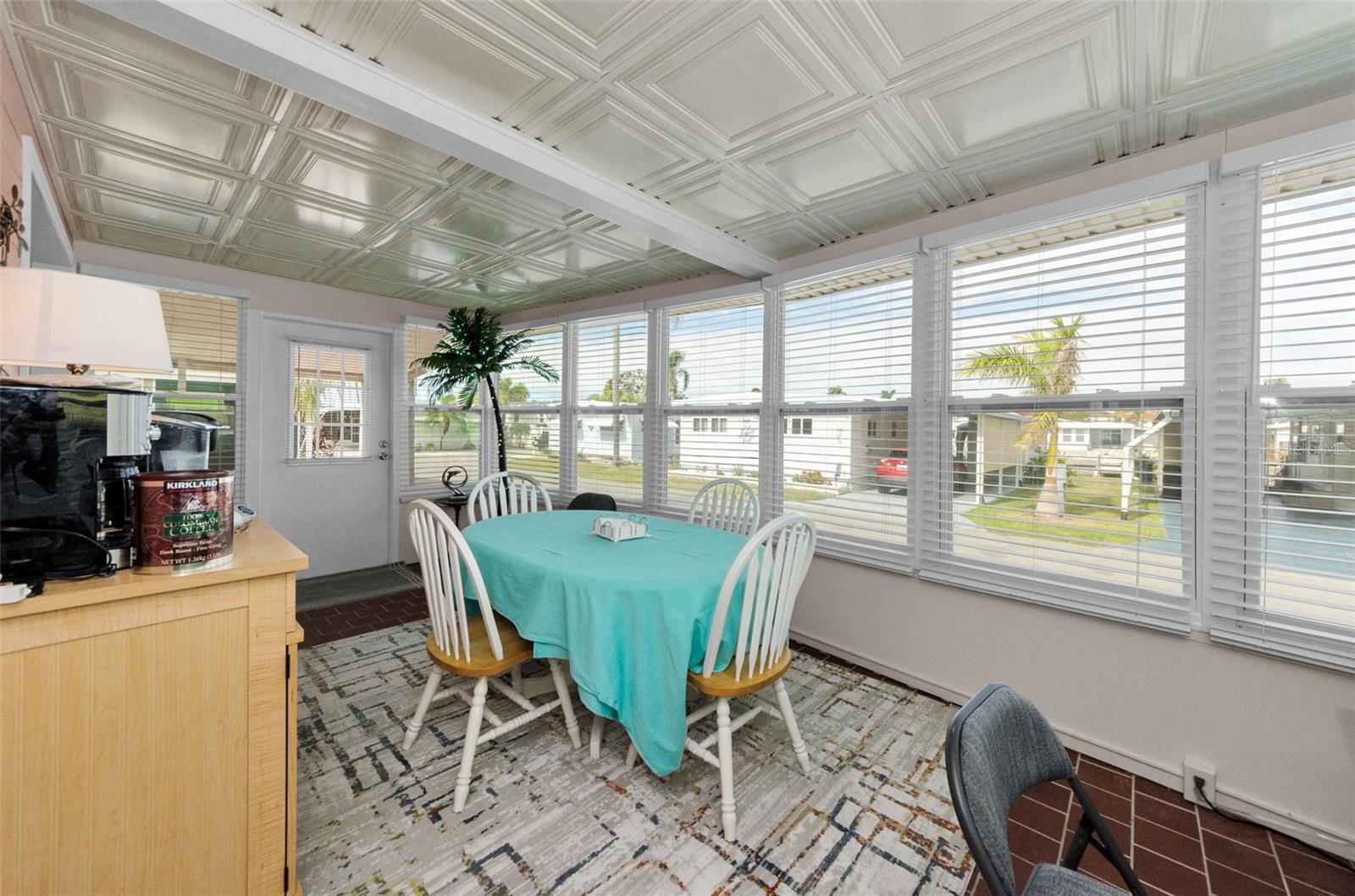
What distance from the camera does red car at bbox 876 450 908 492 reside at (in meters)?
2.90

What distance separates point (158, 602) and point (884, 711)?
271 centimetres

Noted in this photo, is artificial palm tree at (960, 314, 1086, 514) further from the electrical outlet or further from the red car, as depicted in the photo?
the electrical outlet

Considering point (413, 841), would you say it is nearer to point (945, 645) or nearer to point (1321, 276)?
point (945, 645)

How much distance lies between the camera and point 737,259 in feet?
10.8

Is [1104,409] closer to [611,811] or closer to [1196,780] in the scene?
[1196,780]

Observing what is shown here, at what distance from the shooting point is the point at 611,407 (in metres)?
4.55

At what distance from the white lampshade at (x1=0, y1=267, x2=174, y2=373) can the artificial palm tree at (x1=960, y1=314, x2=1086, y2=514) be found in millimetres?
A: 3131

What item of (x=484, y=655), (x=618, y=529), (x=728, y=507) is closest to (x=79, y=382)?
(x=484, y=655)

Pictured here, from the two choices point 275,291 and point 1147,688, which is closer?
point 1147,688

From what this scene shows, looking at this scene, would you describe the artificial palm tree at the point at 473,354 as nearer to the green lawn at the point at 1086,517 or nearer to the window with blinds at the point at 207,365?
the window with blinds at the point at 207,365

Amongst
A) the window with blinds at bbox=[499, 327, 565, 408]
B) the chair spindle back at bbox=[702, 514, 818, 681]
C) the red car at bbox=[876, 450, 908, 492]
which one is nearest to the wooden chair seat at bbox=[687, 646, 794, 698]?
the chair spindle back at bbox=[702, 514, 818, 681]

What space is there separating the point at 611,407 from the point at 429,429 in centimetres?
200

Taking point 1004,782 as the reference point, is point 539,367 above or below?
above

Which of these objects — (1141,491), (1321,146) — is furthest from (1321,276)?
(1141,491)
